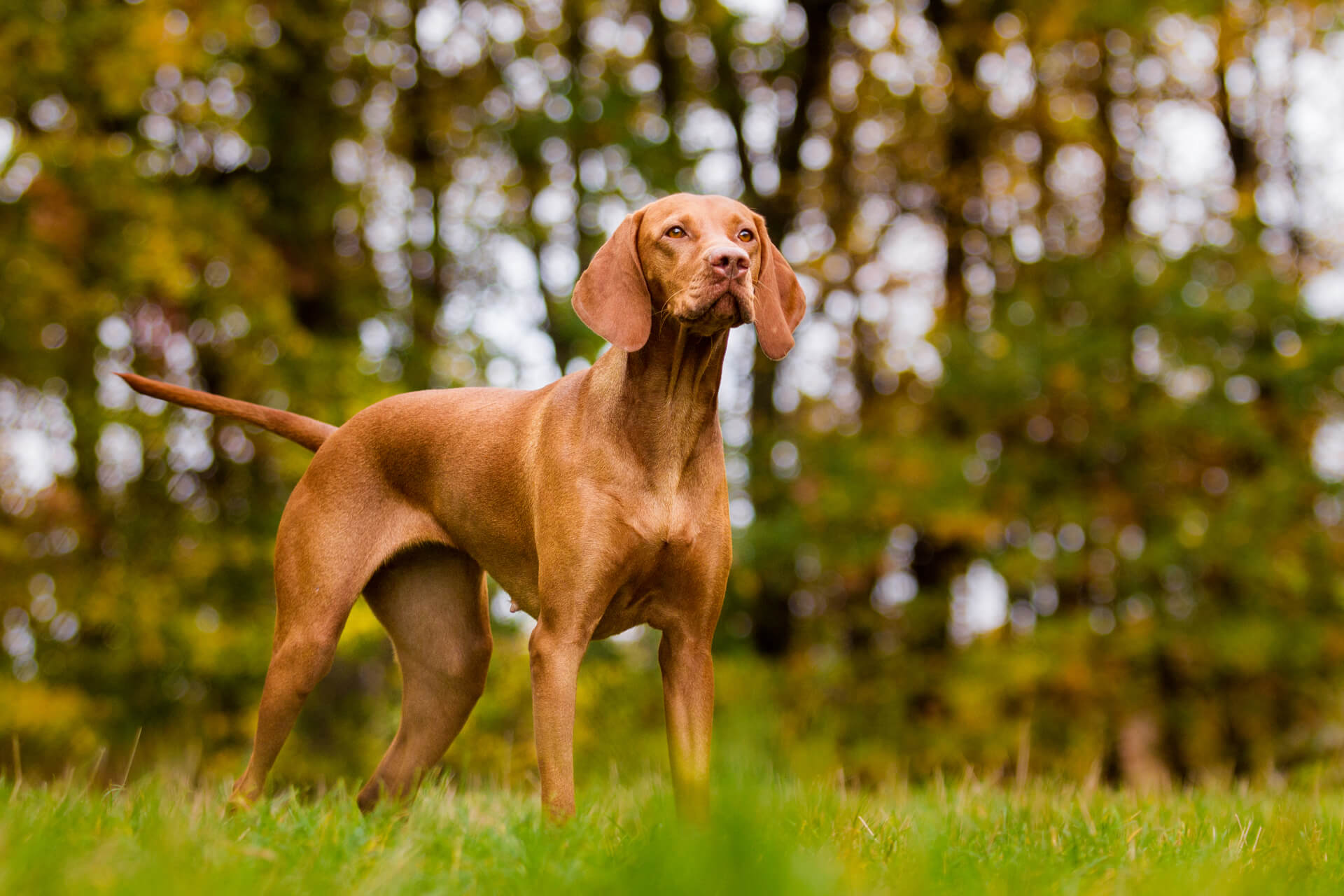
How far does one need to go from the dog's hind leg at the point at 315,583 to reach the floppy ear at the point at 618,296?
3.14 ft

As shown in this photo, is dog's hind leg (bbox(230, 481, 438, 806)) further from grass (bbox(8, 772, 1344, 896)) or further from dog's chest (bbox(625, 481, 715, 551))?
dog's chest (bbox(625, 481, 715, 551))

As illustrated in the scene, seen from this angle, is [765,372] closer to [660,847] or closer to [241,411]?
[241,411]

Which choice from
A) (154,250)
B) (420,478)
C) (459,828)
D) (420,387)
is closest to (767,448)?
(420,387)

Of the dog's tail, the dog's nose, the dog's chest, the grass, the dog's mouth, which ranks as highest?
the dog's nose

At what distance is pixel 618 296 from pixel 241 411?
1.46 m

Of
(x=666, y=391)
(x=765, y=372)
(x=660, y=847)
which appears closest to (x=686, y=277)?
(x=666, y=391)

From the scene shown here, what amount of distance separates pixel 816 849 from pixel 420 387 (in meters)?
9.35

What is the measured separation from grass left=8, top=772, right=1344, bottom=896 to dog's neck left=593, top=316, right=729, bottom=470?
3.22ft

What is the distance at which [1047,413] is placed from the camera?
10.9m

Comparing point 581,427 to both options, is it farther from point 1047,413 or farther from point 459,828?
point 1047,413

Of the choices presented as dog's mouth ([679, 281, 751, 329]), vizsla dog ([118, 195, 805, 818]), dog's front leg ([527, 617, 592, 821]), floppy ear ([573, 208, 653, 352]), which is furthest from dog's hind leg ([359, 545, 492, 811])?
dog's mouth ([679, 281, 751, 329])

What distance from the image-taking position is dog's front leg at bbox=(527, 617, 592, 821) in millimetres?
3109

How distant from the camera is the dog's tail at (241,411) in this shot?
3902 mm

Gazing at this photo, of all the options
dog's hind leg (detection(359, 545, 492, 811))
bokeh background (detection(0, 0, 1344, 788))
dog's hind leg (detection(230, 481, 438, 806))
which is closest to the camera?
dog's hind leg (detection(230, 481, 438, 806))
